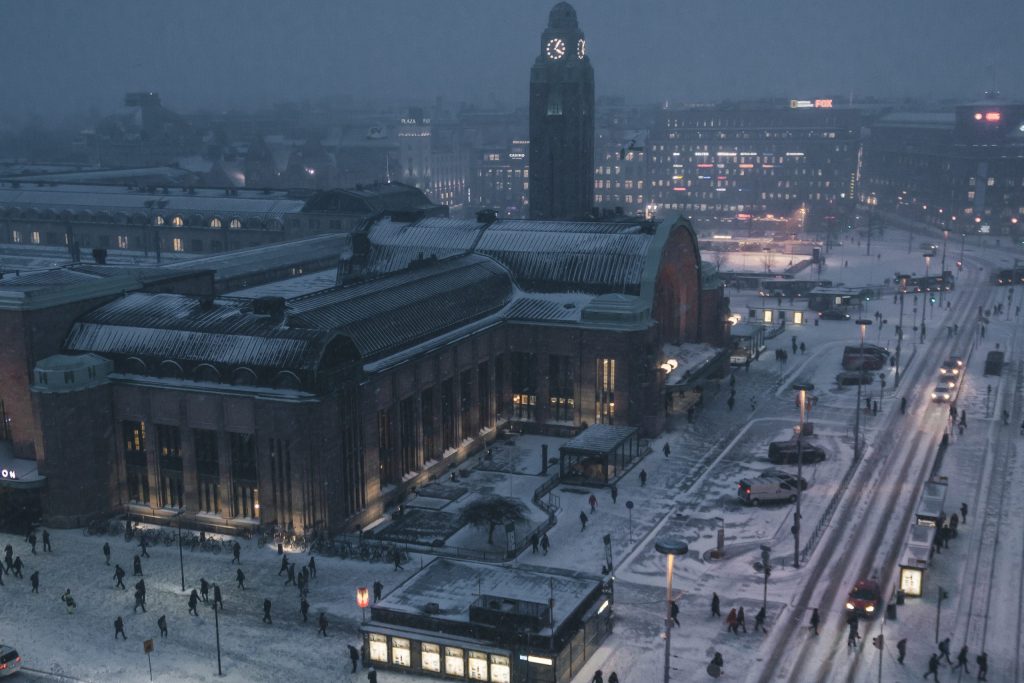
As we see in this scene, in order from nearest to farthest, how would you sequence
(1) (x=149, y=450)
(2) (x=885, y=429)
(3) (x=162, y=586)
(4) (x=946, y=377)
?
(3) (x=162, y=586) < (1) (x=149, y=450) < (2) (x=885, y=429) < (4) (x=946, y=377)

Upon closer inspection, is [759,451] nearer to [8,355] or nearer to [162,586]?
[162,586]

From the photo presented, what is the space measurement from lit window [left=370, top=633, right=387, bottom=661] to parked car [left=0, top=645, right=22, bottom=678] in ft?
51.1

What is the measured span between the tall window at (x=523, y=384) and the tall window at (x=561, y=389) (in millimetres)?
1309

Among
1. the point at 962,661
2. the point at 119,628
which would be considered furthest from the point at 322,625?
the point at 962,661

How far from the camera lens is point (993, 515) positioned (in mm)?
71000

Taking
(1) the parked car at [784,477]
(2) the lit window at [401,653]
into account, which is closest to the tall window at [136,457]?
(2) the lit window at [401,653]

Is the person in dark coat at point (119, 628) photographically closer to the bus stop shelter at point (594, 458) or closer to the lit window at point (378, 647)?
the lit window at point (378, 647)

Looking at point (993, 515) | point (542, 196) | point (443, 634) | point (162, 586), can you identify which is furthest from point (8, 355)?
point (542, 196)

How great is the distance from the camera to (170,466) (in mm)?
71312

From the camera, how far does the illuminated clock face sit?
12862 centimetres

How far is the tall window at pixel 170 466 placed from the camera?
71000 mm

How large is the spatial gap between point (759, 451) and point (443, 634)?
132 feet

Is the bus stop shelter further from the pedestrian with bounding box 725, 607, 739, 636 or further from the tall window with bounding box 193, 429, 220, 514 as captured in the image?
the pedestrian with bounding box 725, 607, 739, 636

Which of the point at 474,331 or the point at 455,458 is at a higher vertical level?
the point at 474,331
